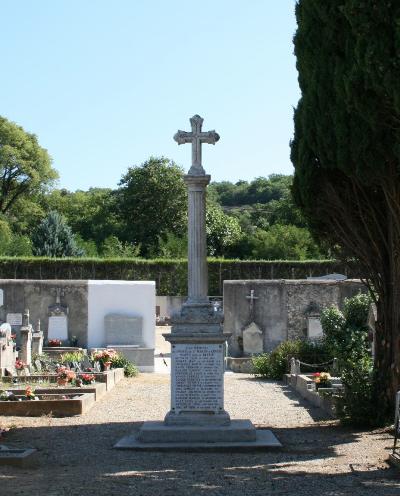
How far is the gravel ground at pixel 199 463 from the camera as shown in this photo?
7.36 meters

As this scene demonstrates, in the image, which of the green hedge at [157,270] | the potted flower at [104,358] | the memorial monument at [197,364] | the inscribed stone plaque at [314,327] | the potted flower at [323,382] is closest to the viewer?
the memorial monument at [197,364]

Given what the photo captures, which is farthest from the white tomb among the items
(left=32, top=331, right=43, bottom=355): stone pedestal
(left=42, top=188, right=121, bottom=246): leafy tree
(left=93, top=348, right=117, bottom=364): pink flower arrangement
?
→ (left=42, top=188, right=121, bottom=246): leafy tree

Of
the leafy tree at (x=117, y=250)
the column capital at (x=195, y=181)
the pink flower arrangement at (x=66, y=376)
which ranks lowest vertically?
the pink flower arrangement at (x=66, y=376)

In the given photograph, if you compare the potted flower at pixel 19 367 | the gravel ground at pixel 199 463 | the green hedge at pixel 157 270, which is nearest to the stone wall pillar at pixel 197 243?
the gravel ground at pixel 199 463

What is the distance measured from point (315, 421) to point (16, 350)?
445 inches

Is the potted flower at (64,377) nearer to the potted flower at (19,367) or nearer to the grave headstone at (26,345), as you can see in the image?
the potted flower at (19,367)

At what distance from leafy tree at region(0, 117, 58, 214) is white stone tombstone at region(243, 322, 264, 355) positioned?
2979cm

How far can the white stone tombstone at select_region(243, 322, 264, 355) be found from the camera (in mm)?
24578

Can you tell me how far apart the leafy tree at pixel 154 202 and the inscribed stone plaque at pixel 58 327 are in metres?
25.7

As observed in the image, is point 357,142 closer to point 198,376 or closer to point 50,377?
point 198,376

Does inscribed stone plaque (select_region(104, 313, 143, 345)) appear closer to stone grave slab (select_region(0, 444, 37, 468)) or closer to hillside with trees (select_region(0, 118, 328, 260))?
stone grave slab (select_region(0, 444, 37, 468))

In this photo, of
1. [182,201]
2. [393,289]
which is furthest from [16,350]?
[182,201]

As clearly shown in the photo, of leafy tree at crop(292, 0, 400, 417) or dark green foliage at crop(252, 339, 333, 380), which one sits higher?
leafy tree at crop(292, 0, 400, 417)

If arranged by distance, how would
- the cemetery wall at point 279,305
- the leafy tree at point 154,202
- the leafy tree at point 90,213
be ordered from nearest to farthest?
the cemetery wall at point 279,305 → the leafy tree at point 154,202 → the leafy tree at point 90,213
